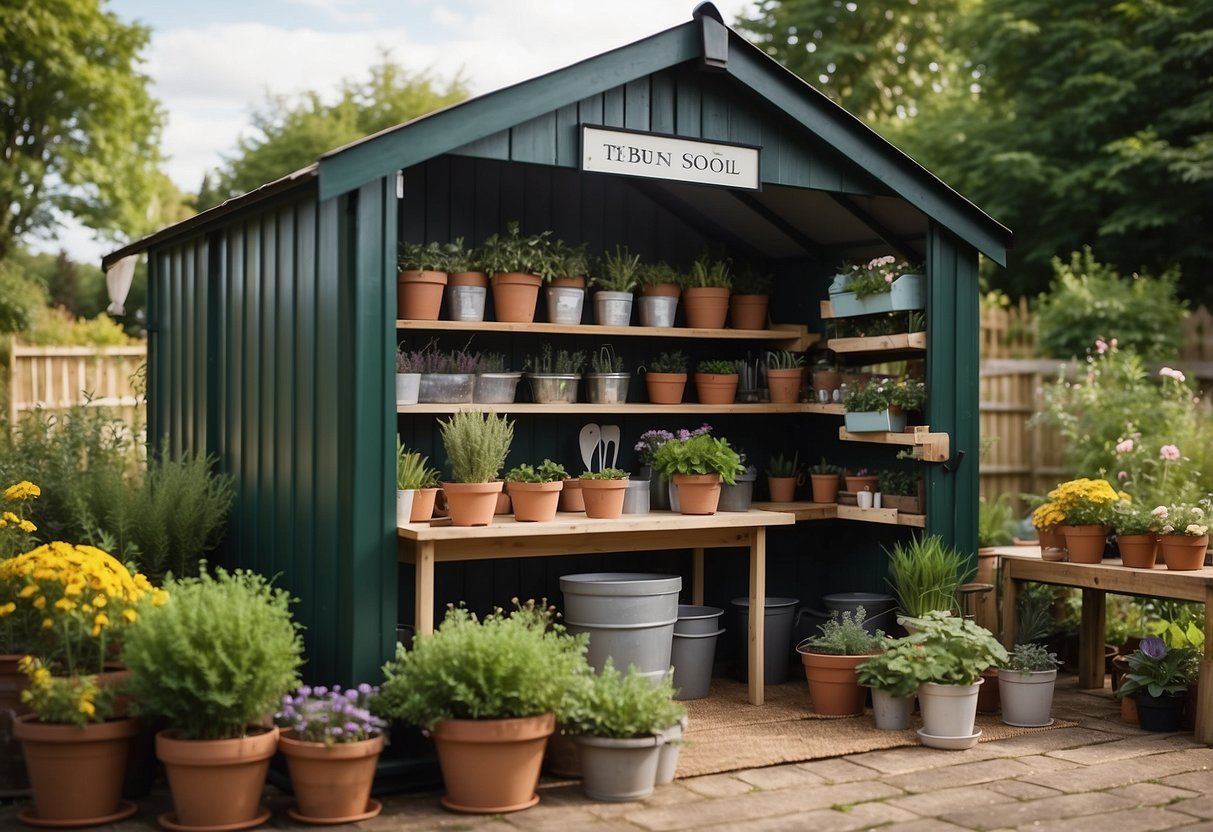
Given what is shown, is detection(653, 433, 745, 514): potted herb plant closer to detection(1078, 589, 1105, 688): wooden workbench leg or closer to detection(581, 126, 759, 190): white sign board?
detection(581, 126, 759, 190): white sign board

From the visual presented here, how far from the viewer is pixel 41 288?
18.6 meters

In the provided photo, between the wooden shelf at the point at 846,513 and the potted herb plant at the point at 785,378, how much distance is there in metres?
0.59

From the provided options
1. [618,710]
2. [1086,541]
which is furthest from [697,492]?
[1086,541]

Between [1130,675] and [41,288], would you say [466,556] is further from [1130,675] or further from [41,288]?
[41,288]

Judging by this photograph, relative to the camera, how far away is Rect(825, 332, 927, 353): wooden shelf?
6.63m

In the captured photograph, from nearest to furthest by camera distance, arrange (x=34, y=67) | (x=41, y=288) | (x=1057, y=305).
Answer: (x=1057, y=305), (x=41, y=288), (x=34, y=67)

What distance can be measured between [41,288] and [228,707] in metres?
15.8

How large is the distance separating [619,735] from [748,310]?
3086mm

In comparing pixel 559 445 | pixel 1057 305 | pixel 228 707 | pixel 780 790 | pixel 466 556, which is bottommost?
pixel 780 790

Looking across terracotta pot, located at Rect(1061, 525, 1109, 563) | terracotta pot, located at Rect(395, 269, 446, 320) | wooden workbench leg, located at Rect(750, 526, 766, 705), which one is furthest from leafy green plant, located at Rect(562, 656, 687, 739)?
terracotta pot, located at Rect(1061, 525, 1109, 563)

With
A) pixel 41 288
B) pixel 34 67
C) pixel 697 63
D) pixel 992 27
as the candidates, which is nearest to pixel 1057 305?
pixel 992 27

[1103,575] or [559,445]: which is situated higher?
[559,445]

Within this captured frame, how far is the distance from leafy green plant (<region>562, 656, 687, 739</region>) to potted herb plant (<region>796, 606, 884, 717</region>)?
1423mm

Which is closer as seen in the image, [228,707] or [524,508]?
[228,707]
